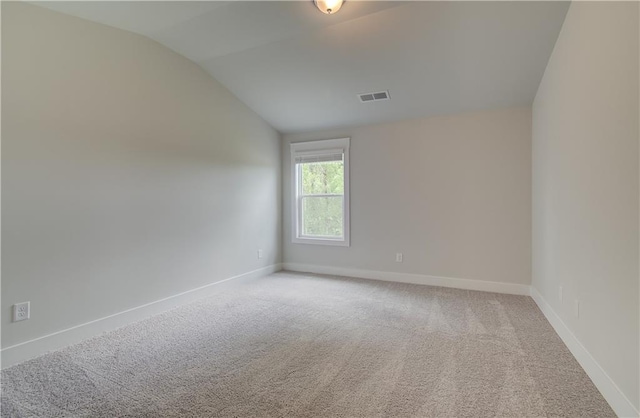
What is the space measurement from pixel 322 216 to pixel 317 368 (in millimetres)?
2969

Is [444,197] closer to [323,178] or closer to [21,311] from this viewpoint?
[323,178]

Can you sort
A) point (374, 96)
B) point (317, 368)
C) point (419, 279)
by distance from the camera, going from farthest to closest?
point (419, 279) → point (374, 96) → point (317, 368)

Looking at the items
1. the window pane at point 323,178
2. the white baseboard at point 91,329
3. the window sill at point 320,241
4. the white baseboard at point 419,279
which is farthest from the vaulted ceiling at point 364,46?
the white baseboard at point 91,329

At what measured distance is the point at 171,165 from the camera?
3.25 metres

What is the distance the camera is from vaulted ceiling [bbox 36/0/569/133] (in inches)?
97.3

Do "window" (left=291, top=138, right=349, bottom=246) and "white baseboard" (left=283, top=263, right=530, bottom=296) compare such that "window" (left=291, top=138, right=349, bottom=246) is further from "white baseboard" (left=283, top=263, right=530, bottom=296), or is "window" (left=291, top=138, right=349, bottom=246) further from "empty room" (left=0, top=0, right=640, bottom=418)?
"white baseboard" (left=283, top=263, right=530, bottom=296)

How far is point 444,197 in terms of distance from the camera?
398 centimetres

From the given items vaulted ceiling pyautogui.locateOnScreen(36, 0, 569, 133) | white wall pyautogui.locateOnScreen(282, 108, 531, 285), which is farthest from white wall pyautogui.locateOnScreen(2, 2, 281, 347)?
white wall pyautogui.locateOnScreen(282, 108, 531, 285)

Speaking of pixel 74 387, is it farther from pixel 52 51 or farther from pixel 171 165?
pixel 52 51

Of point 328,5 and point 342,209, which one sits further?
point 342,209

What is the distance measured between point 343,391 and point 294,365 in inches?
16.8

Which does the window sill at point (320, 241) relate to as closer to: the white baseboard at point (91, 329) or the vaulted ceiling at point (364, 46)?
the white baseboard at point (91, 329)

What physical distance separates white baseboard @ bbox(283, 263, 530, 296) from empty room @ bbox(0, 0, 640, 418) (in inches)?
1.0

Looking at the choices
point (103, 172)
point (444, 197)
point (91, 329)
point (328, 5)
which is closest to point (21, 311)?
point (91, 329)
